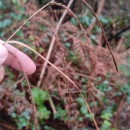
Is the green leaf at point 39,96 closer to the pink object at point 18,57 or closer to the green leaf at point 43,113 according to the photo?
the green leaf at point 43,113

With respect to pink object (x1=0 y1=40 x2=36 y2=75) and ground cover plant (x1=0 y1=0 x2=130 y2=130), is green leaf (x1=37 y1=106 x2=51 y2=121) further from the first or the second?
pink object (x1=0 y1=40 x2=36 y2=75)

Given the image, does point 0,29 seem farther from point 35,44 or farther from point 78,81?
point 78,81

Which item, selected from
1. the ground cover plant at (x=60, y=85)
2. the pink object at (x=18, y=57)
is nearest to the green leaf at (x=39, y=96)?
the ground cover plant at (x=60, y=85)

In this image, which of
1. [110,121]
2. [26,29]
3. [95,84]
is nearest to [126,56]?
[95,84]

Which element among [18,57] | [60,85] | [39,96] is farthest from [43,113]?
[18,57]

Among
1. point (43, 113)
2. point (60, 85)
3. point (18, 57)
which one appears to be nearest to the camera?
point (18, 57)

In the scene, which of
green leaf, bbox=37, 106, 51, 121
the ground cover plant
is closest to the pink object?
the ground cover plant

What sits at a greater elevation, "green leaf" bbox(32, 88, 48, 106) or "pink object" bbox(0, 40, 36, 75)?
"pink object" bbox(0, 40, 36, 75)

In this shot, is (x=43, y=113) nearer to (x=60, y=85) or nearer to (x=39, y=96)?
(x=39, y=96)
